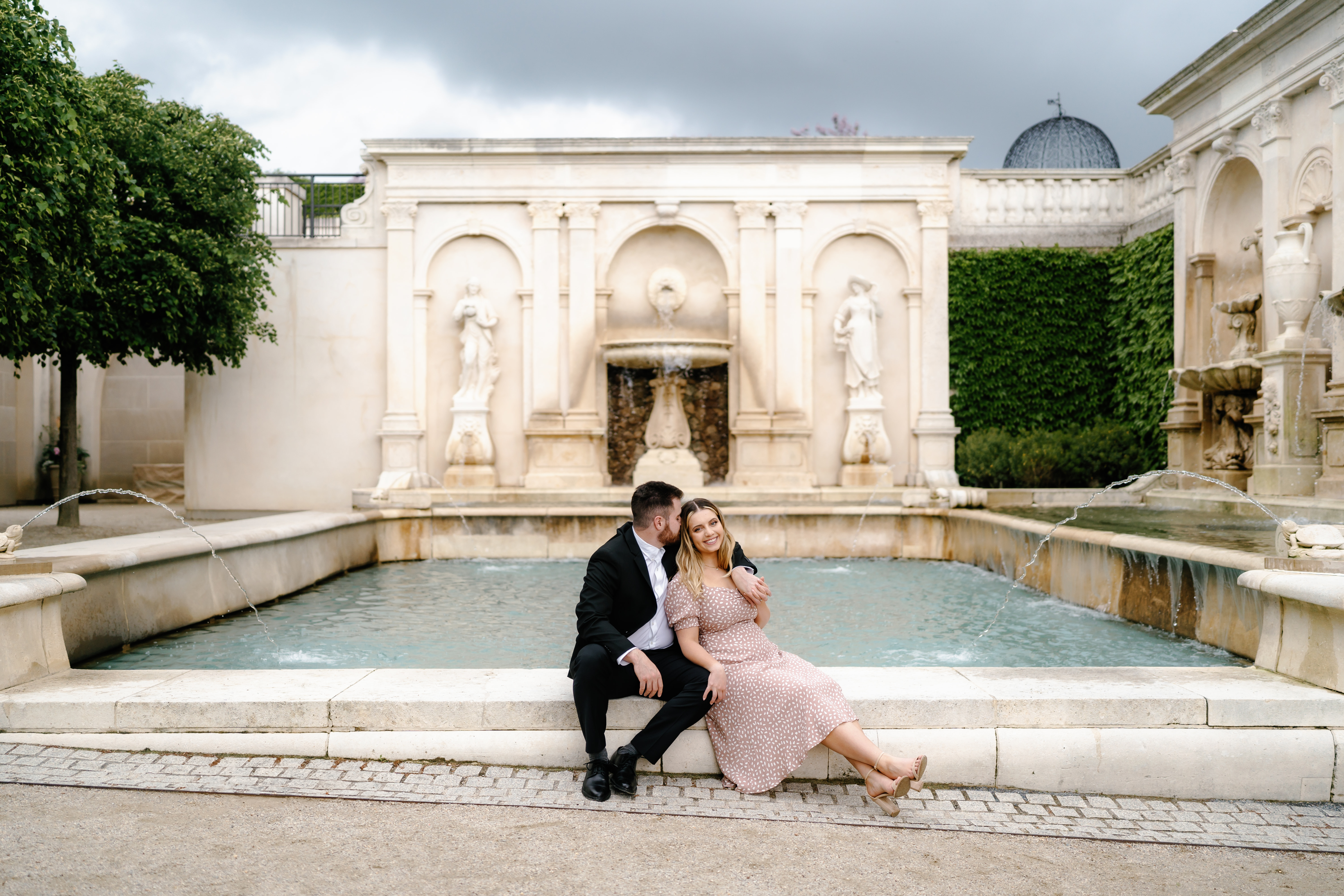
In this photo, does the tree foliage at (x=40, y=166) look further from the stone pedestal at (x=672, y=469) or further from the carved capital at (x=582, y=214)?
the stone pedestal at (x=672, y=469)

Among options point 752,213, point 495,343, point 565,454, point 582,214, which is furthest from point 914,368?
point 495,343

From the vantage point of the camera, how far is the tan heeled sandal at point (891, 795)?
320 cm

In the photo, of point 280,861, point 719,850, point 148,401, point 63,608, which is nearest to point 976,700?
point 719,850

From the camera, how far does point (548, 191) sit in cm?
1528

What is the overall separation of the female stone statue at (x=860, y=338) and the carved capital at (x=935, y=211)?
139 cm

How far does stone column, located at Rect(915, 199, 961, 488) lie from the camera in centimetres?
1526

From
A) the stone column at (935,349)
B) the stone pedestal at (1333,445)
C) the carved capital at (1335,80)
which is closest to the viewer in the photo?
the stone pedestal at (1333,445)

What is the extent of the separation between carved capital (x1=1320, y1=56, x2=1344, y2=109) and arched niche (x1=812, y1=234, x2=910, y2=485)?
5.98m

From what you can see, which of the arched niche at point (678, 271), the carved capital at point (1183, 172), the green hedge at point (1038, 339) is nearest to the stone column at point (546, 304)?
the arched niche at point (678, 271)

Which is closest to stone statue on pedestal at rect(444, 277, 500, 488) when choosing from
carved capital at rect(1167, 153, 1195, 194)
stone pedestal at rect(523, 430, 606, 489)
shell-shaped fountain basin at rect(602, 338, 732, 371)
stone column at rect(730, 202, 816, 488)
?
stone pedestal at rect(523, 430, 606, 489)

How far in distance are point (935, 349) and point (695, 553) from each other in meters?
12.4

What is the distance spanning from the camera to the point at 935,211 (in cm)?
1530

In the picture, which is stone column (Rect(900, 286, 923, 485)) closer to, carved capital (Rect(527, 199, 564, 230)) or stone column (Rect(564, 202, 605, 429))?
stone column (Rect(564, 202, 605, 429))

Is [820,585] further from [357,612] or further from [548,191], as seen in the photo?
[548,191]
